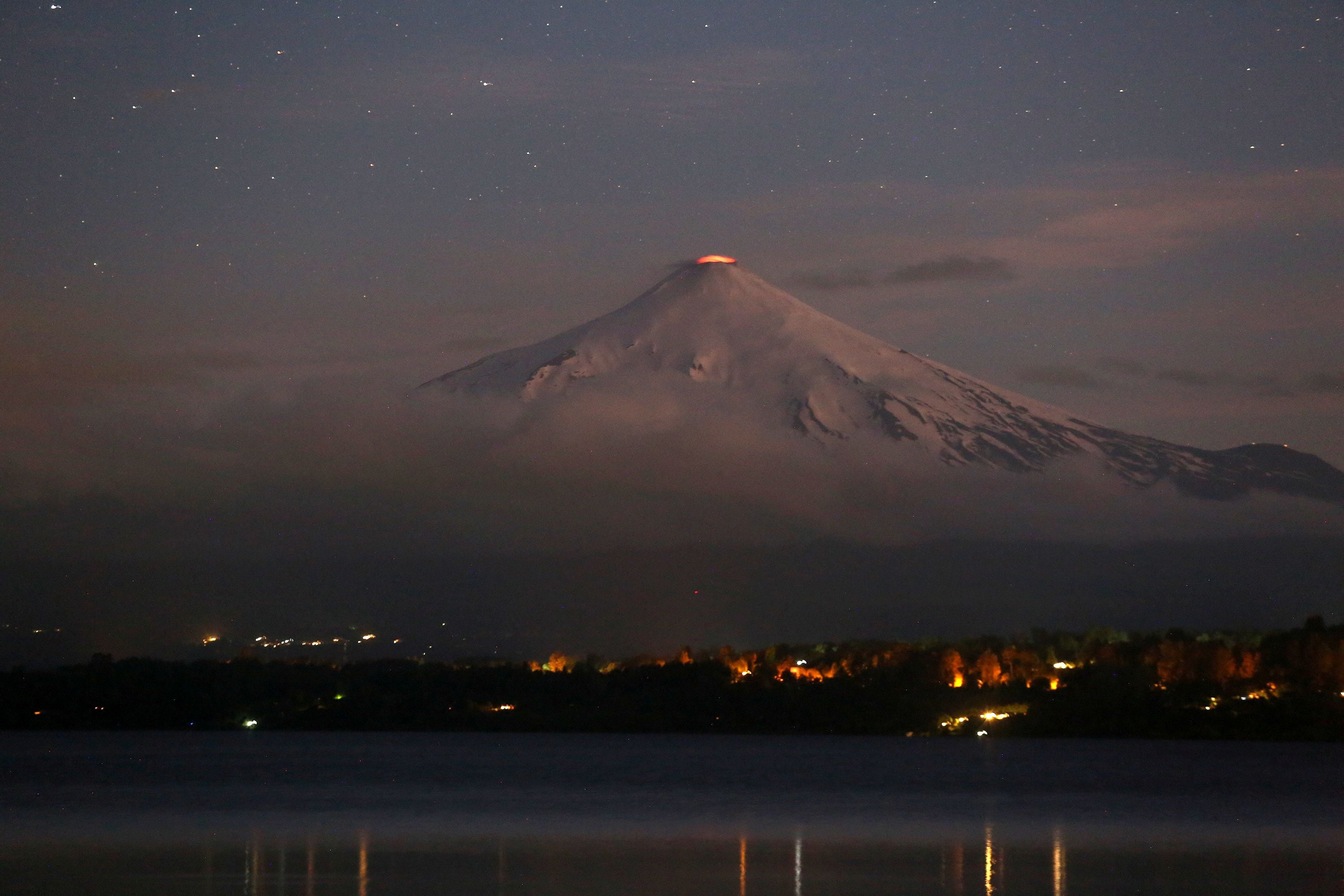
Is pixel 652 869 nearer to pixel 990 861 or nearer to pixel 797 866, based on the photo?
pixel 797 866

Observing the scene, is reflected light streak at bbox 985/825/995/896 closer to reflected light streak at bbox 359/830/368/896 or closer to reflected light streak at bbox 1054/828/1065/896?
reflected light streak at bbox 1054/828/1065/896

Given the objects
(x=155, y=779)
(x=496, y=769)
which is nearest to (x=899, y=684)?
(x=496, y=769)

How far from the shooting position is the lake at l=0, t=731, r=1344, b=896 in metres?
39.6

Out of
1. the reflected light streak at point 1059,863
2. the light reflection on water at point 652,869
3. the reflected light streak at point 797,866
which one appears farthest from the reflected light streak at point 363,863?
the reflected light streak at point 1059,863

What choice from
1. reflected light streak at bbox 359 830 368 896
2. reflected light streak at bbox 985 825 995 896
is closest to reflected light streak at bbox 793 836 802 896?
reflected light streak at bbox 985 825 995 896

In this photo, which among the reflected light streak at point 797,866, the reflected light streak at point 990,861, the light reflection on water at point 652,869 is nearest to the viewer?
the light reflection on water at point 652,869

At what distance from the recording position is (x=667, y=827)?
200 feet

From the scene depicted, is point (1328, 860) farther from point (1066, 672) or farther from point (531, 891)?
point (1066, 672)

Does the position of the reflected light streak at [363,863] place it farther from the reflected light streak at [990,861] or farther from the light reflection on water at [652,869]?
the reflected light streak at [990,861]

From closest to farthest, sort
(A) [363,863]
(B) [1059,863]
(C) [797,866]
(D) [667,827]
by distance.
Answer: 1. (A) [363,863]
2. (C) [797,866]
3. (B) [1059,863]
4. (D) [667,827]

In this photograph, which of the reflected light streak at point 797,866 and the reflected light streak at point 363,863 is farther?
the reflected light streak at point 797,866

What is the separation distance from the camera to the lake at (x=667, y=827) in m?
39.6

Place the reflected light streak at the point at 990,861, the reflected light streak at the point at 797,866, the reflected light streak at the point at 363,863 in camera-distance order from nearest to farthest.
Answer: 1. the reflected light streak at the point at 363,863
2. the reflected light streak at the point at 797,866
3. the reflected light streak at the point at 990,861

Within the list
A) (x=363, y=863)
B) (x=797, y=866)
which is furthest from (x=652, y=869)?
(x=363, y=863)
